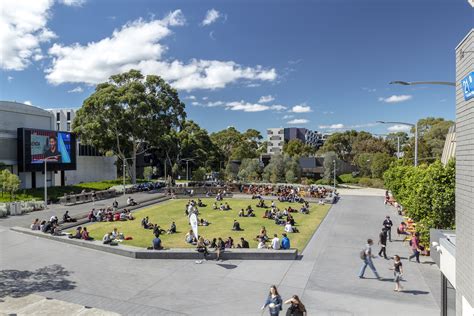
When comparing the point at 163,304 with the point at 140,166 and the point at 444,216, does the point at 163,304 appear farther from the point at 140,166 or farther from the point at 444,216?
the point at 140,166

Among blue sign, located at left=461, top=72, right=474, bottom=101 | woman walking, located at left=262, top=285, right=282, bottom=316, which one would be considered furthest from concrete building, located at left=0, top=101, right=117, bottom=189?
blue sign, located at left=461, top=72, right=474, bottom=101

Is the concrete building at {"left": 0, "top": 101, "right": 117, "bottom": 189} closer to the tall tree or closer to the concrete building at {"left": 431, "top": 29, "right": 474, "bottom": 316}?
the tall tree

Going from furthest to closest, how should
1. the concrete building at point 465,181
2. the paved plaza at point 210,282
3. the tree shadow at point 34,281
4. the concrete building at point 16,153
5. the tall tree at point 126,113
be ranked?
the tall tree at point 126,113
the concrete building at point 16,153
the tree shadow at point 34,281
the paved plaza at point 210,282
the concrete building at point 465,181

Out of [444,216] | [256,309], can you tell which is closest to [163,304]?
[256,309]

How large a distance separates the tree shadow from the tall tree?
34.0m

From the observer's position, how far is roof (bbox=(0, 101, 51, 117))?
4175cm

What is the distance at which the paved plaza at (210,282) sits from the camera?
38.9 ft

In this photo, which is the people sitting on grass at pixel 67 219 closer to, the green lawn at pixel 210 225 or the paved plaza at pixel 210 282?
the green lawn at pixel 210 225

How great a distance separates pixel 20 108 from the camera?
4400 cm

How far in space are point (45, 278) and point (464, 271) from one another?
1516 cm

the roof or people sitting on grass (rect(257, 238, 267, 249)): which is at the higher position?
the roof

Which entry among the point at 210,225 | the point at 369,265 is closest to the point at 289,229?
the point at 210,225

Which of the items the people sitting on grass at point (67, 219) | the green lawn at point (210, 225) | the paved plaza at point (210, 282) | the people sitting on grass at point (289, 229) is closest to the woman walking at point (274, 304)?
the paved plaza at point (210, 282)

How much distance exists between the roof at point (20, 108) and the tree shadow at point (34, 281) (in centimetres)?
3340
